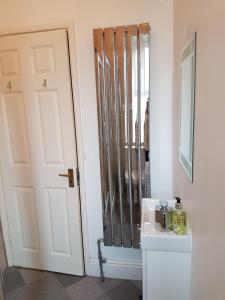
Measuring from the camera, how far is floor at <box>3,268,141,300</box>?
194cm

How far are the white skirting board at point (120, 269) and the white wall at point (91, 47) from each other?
64 centimetres

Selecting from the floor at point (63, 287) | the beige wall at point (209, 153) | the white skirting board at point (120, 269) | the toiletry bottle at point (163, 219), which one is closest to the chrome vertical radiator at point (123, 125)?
the white skirting board at point (120, 269)

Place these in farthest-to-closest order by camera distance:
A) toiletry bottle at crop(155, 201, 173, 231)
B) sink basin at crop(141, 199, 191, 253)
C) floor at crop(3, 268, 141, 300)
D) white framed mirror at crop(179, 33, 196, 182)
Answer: floor at crop(3, 268, 141, 300) → toiletry bottle at crop(155, 201, 173, 231) → sink basin at crop(141, 199, 191, 253) → white framed mirror at crop(179, 33, 196, 182)

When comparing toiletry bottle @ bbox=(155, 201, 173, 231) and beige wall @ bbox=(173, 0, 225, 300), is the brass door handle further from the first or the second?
beige wall @ bbox=(173, 0, 225, 300)

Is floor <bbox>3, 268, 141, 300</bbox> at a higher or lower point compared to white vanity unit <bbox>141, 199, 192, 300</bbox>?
lower

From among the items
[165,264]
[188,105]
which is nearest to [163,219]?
[165,264]

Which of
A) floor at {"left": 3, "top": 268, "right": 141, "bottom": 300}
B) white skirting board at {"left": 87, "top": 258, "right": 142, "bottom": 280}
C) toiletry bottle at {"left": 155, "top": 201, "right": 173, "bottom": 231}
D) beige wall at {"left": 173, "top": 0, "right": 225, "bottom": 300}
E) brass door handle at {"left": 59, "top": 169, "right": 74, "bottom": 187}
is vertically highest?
beige wall at {"left": 173, "top": 0, "right": 225, "bottom": 300}

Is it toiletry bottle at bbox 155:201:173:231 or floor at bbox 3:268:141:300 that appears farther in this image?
floor at bbox 3:268:141:300

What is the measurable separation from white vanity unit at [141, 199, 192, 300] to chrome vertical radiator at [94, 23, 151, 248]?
537mm

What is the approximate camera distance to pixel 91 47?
1.78 m

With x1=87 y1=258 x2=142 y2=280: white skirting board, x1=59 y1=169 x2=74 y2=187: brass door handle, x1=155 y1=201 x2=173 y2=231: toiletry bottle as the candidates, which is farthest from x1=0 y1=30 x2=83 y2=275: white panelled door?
x1=155 y1=201 x2=173 y2=231: toiletry bottle

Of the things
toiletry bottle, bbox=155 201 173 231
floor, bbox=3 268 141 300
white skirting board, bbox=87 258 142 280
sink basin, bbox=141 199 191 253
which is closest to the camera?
sink basin, bbox=141 199 191 253

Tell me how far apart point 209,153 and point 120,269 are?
162 centimetres

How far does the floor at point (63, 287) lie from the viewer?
194 cm
